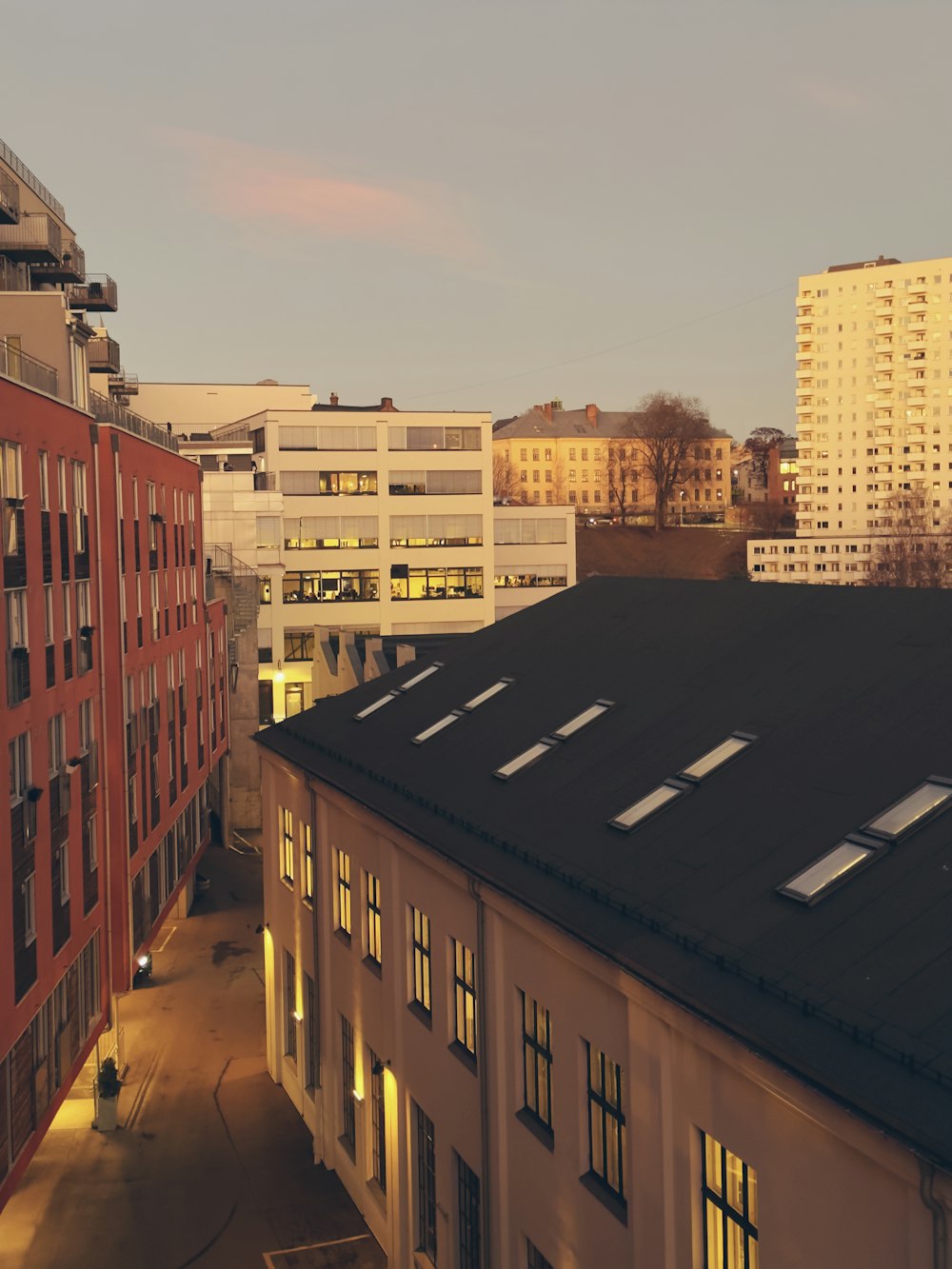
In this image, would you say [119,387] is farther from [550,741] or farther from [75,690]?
[550,741]

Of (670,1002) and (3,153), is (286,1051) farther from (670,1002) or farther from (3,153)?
(3,153)

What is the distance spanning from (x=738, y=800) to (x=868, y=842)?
263 cm

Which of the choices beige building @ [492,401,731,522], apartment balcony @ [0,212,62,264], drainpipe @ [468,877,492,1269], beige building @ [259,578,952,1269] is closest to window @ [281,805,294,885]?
beige building @ [259,578,952,1269]

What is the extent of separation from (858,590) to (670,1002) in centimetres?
946

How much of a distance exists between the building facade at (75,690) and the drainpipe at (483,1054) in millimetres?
8920

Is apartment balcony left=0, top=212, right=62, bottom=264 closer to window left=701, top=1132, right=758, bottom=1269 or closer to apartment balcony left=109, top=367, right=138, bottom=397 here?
apartment balcony left=109, top=367, right=138, bottom=397

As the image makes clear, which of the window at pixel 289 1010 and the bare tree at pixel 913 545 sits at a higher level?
the bare tree at pixel 913 545

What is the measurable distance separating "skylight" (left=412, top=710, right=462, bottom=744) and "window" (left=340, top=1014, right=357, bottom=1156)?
6.04m

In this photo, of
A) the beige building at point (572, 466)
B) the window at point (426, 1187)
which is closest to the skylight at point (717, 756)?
the window at point (426, 1187)

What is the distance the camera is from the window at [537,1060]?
1678cm

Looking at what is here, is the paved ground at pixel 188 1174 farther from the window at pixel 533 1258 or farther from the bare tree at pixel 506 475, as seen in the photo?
the bare tree at pixel 506 475

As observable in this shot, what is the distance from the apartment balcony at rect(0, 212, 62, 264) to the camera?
3912 centimetres

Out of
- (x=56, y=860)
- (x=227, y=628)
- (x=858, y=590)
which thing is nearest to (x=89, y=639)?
(x=56, y=860)

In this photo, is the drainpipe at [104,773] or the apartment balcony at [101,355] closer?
the drainpipe at [104,773]
